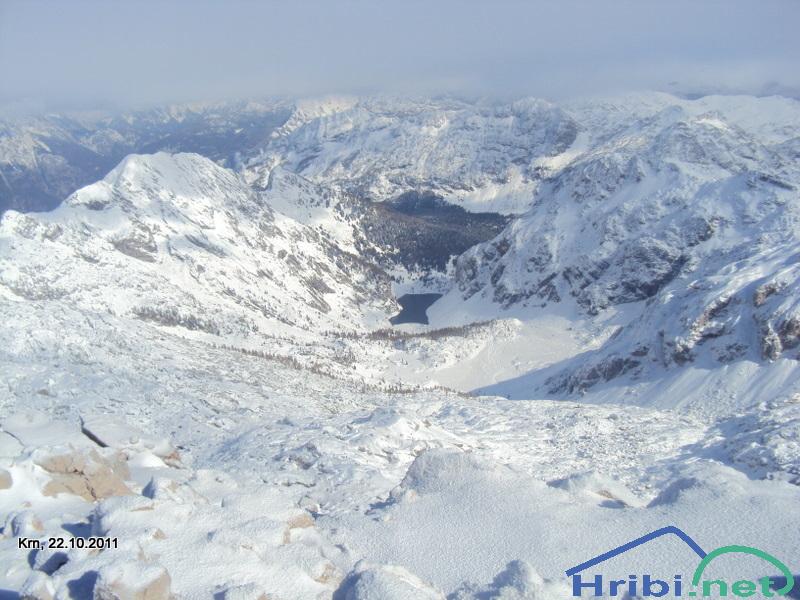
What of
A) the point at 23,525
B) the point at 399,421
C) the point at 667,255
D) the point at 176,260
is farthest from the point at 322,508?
the point at 176,260

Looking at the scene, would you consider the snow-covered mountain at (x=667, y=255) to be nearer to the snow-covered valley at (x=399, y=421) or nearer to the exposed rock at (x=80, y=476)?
the snow-covered valley at (x=399, y=421)

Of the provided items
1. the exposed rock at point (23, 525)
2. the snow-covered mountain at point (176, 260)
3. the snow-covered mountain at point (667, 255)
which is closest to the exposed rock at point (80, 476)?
the exposed rock at point (23, 525)

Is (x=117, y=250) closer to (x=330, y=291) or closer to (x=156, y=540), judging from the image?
(x=330, y=291)

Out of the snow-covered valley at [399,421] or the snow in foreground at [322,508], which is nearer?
the snow in foreground at [322,508]

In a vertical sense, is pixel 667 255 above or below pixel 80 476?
below

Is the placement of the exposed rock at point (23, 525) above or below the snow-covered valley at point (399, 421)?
above

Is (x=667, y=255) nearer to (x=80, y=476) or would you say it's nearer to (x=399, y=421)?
(x=399, y=421)

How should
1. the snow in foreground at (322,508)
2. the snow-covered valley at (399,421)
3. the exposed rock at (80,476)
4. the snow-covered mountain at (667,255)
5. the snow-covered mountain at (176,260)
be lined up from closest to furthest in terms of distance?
the snow in foreground at (322,508) < the snow-covered valley at (399,421) < the exposed rock at (80,476) < the snow-covered mountain at (667,255) < the snow-covered mountain at (176,260)

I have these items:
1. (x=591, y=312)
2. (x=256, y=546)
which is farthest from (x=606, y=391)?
(x=256, y=546)

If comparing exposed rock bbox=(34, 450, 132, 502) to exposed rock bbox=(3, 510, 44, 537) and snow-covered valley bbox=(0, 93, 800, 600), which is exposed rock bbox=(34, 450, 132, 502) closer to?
snow-covered valley bbox=(0, 93, 800, 600)

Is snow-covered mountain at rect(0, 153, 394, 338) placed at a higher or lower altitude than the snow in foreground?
lower

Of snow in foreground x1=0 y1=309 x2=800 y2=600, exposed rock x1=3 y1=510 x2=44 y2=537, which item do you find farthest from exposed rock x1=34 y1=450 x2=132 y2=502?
exposed rock x1=3 y1=510 x2=44 y2=537

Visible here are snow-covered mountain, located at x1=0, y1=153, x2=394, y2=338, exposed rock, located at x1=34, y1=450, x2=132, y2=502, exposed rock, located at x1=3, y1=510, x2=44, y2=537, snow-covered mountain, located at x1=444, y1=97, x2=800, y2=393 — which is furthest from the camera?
snow-covered mountain, located at x1=0, y1=153, x2=394, y2=338

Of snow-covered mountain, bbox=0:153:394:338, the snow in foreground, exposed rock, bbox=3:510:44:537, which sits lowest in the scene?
snow-covered mountain, bbox=0:153:394:338
